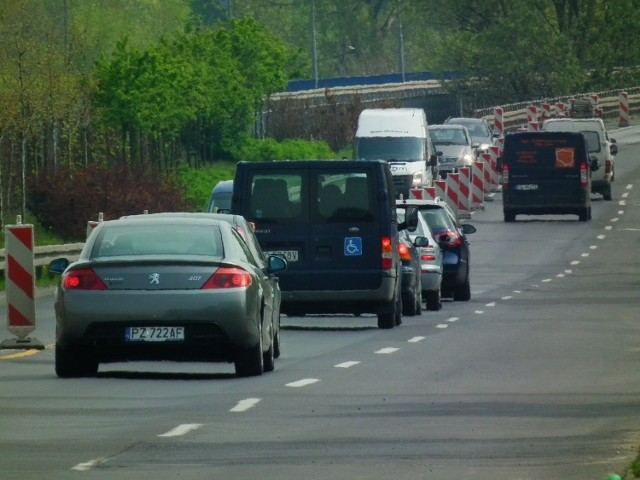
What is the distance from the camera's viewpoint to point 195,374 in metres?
17.9

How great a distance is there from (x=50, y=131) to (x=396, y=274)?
3306 cm

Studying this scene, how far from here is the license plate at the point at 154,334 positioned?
16797 millimetres

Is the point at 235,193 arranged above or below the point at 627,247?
above

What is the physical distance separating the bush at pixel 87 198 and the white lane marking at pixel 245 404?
32.7m

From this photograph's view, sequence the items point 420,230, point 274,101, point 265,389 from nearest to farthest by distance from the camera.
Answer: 1. point 265,389
2. point 420,230
3. point 274,101

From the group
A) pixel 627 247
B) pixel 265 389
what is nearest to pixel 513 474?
pixel 265 389

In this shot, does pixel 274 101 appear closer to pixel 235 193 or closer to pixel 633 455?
pixel 235 193

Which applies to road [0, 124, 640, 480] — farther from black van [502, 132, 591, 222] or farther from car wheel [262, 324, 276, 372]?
black van [502, 132, 591, 222]

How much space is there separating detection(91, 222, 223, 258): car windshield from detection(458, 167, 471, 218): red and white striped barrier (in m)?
39.7

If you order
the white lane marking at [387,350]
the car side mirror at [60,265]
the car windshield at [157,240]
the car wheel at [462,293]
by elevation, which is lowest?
the car wheel at [462,293]

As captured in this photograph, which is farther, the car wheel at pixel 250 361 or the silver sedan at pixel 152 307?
the car wheel at pixel 250 361

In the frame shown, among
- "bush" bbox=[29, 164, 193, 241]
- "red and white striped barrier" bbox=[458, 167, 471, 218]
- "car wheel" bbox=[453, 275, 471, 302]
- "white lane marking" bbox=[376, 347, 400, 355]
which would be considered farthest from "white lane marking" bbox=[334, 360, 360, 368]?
"red and white striped barrier" bbox=[458, 167, 471, 218]

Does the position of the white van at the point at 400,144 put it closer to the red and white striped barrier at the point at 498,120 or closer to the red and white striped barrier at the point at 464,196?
the red and white striped barrier at the point at 464,196

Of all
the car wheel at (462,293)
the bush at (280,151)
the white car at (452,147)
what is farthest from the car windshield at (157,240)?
the bush at (280,151)
